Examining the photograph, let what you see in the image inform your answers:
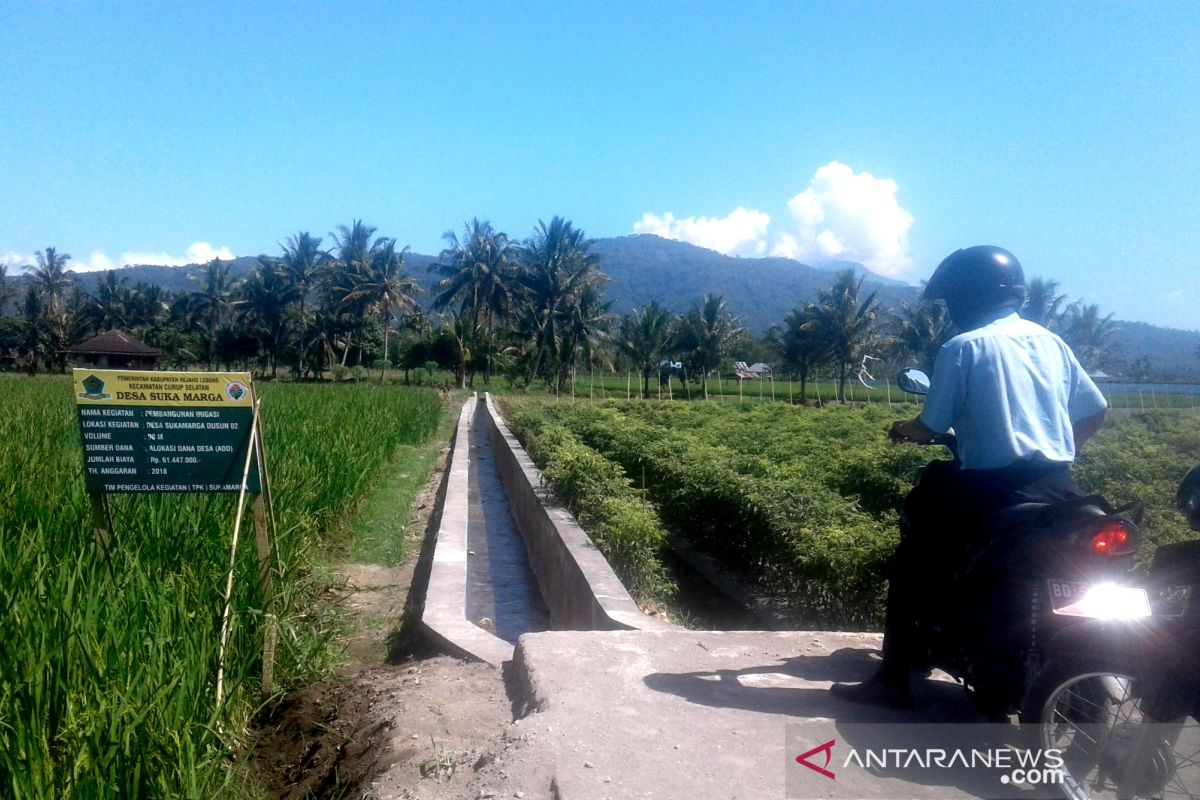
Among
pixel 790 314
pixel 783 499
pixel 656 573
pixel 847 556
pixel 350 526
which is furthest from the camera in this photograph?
pixel 790 314

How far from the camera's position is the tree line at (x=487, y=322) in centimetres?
5019

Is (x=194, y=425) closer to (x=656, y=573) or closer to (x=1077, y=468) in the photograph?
(x=656, y=573)

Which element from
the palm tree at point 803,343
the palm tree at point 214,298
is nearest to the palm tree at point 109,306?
the palm tree at point 214,298

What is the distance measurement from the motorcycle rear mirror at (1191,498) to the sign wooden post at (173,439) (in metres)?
3.62

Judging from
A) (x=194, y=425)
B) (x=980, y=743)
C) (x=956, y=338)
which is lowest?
(x=980, y=743)

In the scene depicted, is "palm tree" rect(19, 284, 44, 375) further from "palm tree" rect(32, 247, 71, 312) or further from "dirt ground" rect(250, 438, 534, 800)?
"dirt ground" rect(250, 438, 534, 800)

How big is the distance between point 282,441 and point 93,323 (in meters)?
57.0

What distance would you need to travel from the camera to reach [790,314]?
5572 cm

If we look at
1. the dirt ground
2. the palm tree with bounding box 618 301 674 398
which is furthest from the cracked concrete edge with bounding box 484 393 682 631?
the palm tree with bounding box 618 301 674 398

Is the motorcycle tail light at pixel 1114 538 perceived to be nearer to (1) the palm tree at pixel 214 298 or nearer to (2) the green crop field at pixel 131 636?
(2) the green crop field at pixel 131 636

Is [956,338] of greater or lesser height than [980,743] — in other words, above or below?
above

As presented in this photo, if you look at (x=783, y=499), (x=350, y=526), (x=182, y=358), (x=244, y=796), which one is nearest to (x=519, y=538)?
(x=350, y=526)

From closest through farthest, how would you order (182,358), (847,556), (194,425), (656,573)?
(194,425)
(847,556)
(656,573)
(182,358)

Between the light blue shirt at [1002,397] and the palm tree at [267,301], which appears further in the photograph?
the palm tree at [267,301]
